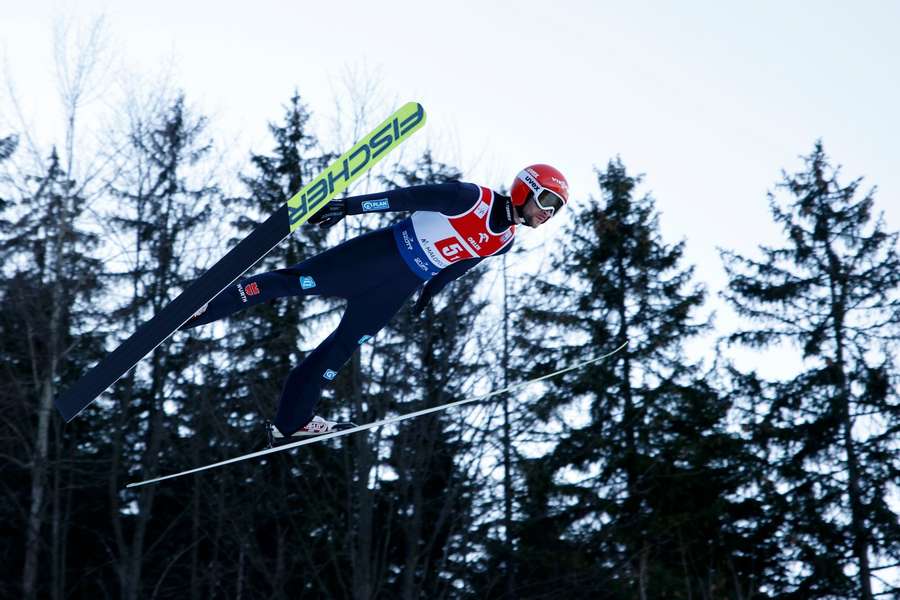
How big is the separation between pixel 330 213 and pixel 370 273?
57 cm

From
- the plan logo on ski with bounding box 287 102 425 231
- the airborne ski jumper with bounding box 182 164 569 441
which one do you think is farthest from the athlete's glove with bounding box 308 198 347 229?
the airborne ski jumper with bounding box 182 164 569 441

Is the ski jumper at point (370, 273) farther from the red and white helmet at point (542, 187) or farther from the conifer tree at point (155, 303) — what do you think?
the conifer tree at point (155, 303)

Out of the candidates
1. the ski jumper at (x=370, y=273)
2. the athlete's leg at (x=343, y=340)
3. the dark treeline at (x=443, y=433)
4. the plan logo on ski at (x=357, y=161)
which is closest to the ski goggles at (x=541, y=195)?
the ski jumper at (x=370, y=273)

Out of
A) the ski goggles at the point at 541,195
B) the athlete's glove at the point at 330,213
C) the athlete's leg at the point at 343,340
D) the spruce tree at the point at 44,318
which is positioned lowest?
the athlete's leg at the point at 343,340

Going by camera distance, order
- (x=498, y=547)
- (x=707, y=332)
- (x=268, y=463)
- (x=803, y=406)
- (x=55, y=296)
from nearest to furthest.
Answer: (x=55, y=296) → (x=498, y=547) → (x=268, y=463) → (x=803, y=406) → (x=707, y=332)

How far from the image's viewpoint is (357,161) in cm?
418

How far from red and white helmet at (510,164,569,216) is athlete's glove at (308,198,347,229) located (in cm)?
80

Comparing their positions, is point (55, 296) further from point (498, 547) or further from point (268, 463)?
point (498, 547)

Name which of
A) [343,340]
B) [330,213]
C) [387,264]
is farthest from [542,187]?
[343,340]

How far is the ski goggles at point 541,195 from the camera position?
14.3ft

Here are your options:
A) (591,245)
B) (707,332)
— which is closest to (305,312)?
(591,245)

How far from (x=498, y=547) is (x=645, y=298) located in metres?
5.78

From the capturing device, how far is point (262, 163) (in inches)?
665

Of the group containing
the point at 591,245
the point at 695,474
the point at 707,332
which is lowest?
the point at 695,474
